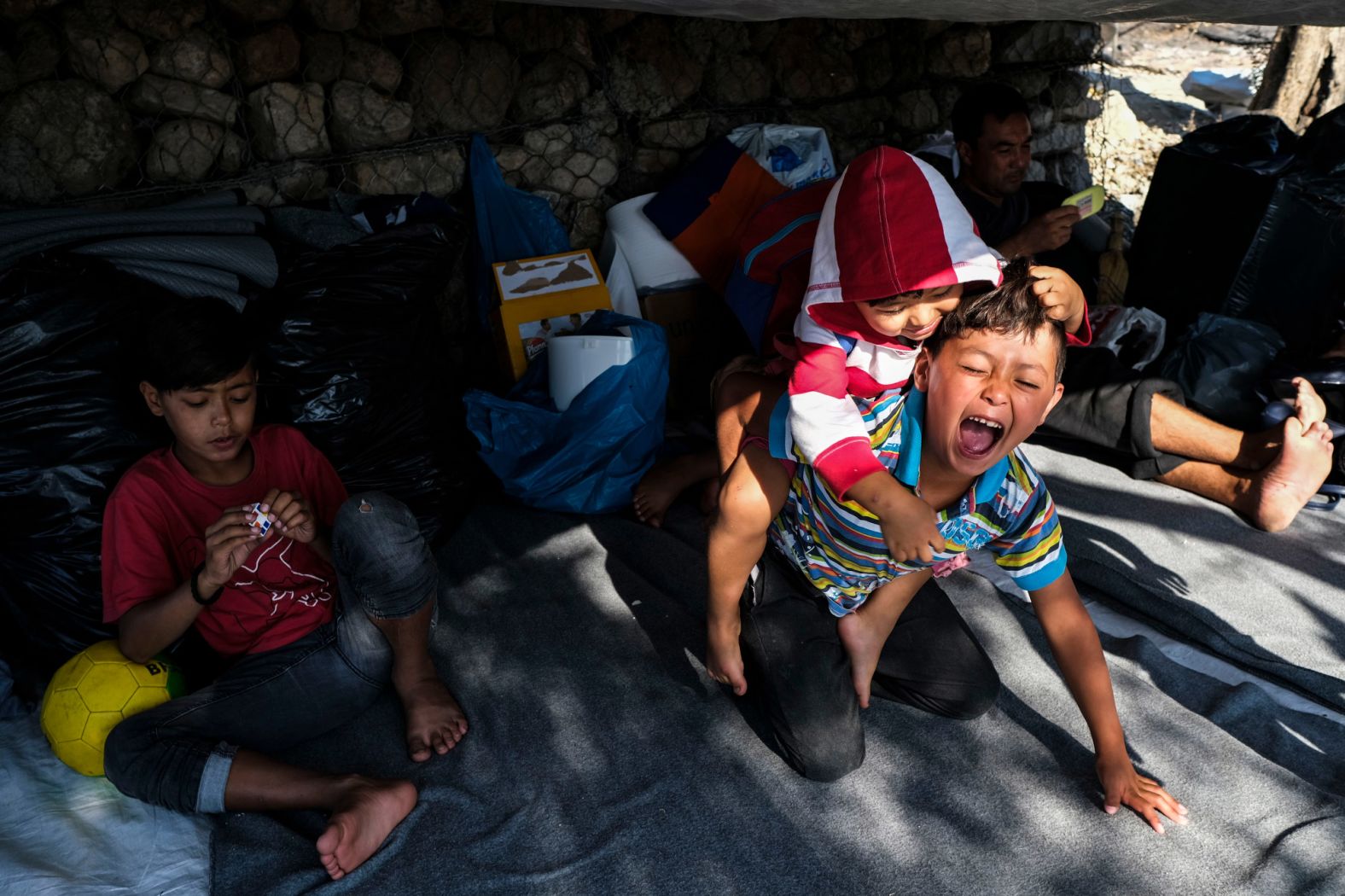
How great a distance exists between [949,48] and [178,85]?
10.3ft

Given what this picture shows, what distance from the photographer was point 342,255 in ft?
8.01

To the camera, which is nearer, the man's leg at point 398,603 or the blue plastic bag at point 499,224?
the man's leg at point 398,603

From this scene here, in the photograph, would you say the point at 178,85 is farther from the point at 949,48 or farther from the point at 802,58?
the point at 949,48

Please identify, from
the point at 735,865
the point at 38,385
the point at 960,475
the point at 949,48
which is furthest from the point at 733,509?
the point at 949,48

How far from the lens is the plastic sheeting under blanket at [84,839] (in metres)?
1.72

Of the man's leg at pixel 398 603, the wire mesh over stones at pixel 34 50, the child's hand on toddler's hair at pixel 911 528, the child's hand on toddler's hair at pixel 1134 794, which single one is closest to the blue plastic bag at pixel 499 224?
the wire mesh over stones at pixel 34 50

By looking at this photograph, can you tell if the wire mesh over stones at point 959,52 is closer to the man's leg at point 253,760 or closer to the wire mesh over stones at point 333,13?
the wire mesh over stones at point 333,13

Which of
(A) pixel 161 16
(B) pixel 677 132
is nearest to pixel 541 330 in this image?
(B) pixel 677 132

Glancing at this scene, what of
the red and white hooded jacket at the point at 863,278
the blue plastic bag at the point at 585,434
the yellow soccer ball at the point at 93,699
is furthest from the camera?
the blue plastic bag at the point at 585,434

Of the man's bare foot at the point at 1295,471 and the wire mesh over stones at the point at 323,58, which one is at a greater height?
the wire mesh over stones at the point at 323,58

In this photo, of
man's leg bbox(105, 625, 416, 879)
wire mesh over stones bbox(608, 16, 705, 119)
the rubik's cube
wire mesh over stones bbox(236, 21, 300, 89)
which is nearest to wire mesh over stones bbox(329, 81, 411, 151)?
wire mesh over stones bbox(236, 21, 300, 89)

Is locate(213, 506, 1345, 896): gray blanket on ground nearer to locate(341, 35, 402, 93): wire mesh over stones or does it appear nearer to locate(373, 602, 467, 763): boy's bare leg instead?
locate(373, 602, 467, 763): boy's bare leg

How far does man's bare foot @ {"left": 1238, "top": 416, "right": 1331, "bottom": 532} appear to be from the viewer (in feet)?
8.98

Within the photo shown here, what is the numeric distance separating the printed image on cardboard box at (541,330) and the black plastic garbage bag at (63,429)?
3.87 ft
